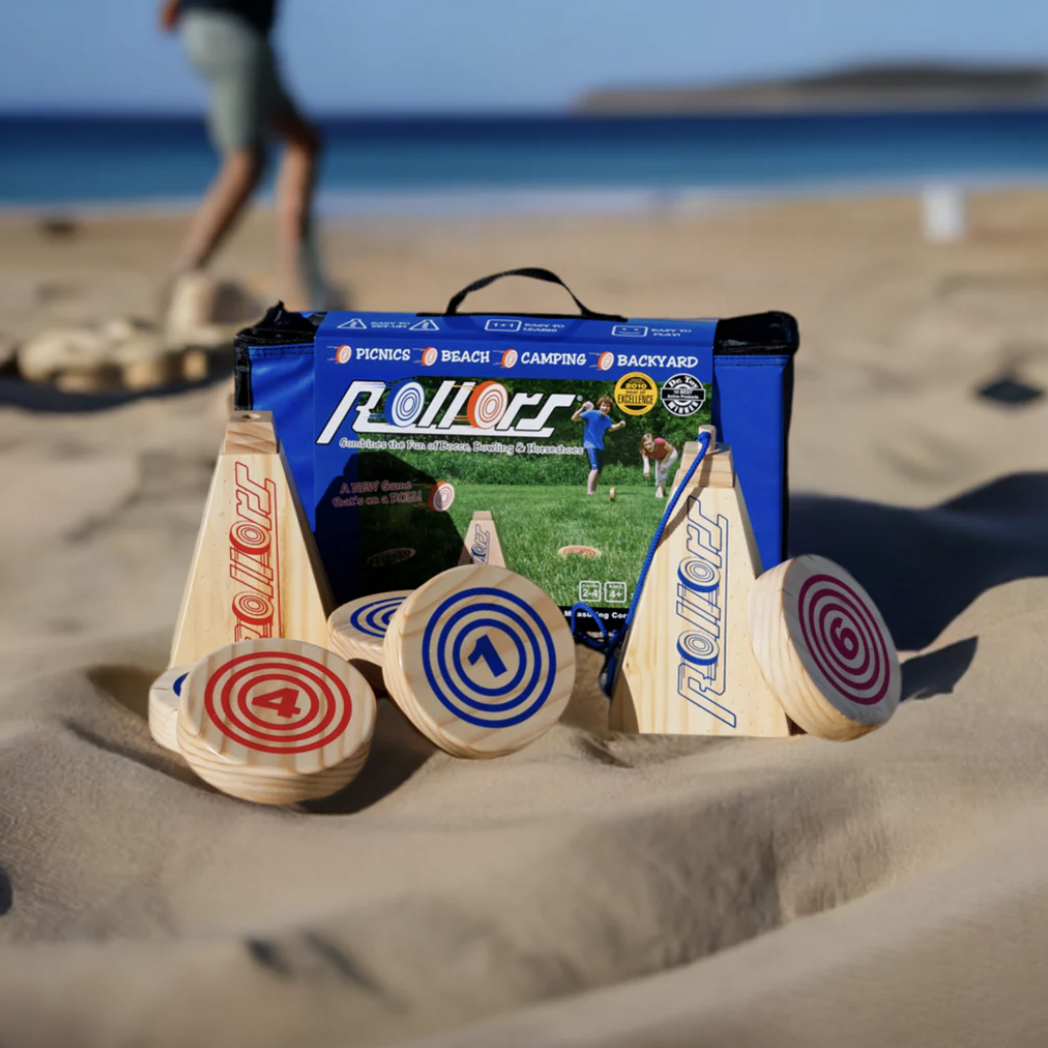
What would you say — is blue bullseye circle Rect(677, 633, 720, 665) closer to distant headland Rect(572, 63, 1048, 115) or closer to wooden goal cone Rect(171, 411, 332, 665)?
wooden goal cone Rect(171, 411, 332, 665)

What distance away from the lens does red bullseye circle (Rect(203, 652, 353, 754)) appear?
2.00 metres

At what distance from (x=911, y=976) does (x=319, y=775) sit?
90 cm

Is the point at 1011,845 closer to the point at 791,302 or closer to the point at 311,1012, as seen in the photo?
the point at 311,1012

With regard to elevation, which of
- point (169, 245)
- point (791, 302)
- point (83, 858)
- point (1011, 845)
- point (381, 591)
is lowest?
point (83, 858)

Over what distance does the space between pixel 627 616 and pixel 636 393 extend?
0.43m

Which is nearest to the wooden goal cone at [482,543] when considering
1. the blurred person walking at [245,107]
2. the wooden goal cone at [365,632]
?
the wooden goal cone at [365,632]

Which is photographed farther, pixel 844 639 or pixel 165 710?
pixel 844 639

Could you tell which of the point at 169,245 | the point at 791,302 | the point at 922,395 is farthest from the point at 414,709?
the point at 169,245

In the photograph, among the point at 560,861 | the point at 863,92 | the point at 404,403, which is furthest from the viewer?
the point at 863,92

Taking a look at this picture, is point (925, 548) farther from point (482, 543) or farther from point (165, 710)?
point (165, 710)

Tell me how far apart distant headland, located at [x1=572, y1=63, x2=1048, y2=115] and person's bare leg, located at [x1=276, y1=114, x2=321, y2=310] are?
52853 millimetres

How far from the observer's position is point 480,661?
2.16 m

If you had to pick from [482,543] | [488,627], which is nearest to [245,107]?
[482,543]

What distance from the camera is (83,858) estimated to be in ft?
5.99
